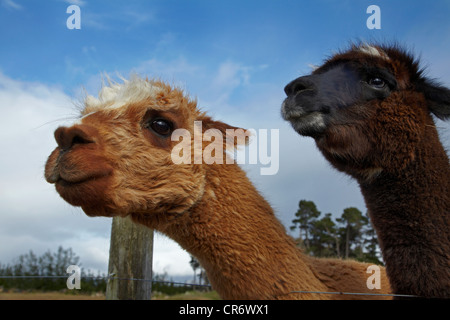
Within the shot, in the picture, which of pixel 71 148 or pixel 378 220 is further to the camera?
pixel 378 220

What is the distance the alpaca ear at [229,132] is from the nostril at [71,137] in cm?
119

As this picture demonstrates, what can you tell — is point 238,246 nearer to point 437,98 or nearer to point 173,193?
point 173,193

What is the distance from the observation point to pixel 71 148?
245 centimetres

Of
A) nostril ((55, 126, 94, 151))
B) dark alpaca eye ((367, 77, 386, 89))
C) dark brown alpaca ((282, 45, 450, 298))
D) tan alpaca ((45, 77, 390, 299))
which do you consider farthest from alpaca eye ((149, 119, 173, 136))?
dark alpaca eye ((367, 77, 386, 89))

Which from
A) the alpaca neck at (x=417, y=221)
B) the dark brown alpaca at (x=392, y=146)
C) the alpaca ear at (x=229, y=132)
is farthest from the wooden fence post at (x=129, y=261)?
the alpaca neck at (x=417, y=221)

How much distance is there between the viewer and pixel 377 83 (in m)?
3.38

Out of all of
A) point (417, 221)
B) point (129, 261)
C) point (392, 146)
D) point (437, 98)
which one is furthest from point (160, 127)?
point (437, 98)

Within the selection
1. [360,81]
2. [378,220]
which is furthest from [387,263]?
[360,81]

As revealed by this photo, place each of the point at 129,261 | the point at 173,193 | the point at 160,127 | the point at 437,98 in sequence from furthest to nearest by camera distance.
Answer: the point at 129,261 → the point at 437,98 → the point at 160,127 → the point at 173,193

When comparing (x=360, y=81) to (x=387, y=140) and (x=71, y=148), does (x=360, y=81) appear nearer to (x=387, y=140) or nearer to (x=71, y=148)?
(x=387, y=140)

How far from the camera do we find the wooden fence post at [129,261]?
13.1 feet

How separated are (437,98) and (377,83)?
613 mm

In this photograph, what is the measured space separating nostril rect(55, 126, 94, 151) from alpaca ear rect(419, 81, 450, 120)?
3.06 meters

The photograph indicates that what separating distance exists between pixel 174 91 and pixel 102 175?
1.23 metres
